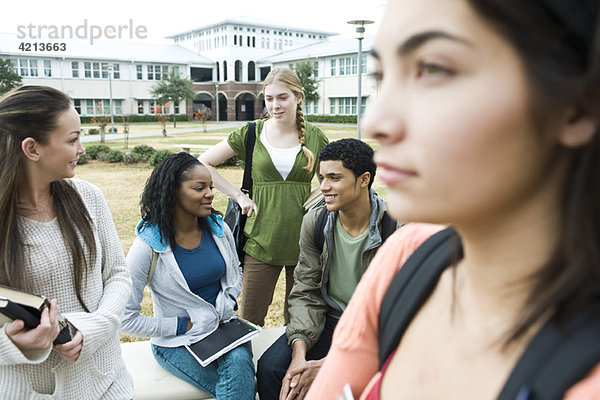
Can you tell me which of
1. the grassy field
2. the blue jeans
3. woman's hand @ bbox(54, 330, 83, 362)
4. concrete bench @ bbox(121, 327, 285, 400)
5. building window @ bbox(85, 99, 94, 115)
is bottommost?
the grassy field

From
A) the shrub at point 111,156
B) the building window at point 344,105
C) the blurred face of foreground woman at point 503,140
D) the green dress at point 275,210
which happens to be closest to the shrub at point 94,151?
the shrub at point 111,156

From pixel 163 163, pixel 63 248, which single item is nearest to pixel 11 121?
pixel 63 248

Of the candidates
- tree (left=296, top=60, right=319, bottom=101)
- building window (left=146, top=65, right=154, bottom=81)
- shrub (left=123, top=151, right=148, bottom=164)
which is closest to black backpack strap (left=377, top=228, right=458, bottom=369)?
shrub (left=123, top=151, right=148, bottom=164)

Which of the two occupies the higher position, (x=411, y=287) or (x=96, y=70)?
(x=96, y=70)

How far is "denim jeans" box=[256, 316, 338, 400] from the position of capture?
2.82 m

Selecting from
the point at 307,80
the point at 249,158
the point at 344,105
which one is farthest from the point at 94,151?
the point at 344,105

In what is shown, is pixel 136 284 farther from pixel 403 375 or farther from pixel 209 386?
pixel 403 375

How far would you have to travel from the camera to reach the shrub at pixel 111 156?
1629cm

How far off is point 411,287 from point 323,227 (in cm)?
219

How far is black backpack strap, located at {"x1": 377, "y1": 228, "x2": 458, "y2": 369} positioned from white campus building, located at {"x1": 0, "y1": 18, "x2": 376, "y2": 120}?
33242 mm

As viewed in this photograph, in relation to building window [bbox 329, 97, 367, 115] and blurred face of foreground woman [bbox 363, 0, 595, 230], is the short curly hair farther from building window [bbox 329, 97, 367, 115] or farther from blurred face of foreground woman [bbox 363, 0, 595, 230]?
building window [bbox 329, 97, 367, 115]

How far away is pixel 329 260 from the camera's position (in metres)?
2.91

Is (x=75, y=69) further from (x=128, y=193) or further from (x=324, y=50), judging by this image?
(x=128, y=193)

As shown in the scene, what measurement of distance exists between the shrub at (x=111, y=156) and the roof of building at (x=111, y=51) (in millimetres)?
28656
